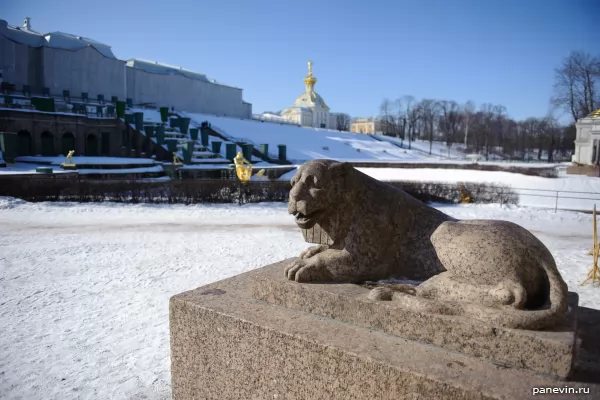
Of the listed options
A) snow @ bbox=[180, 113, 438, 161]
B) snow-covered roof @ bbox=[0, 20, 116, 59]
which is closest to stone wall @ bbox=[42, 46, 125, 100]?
snow-covered roof @ bbox=[0, 20, 116, 59]

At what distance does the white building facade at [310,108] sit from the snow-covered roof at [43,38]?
44735mm

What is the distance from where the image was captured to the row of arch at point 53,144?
1136 inches

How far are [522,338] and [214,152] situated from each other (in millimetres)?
34058

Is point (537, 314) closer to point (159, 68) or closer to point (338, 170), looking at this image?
point (338, 170)

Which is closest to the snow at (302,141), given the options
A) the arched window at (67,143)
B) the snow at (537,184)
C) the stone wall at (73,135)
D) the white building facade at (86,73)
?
the white building facade at (86,73)

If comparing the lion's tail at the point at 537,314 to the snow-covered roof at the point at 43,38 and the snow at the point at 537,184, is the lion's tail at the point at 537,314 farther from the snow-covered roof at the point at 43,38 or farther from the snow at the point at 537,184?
the snow-covered roof at the point at 43,38

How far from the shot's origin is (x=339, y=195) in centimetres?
355

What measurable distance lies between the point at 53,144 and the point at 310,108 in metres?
67.5

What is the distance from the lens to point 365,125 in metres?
115

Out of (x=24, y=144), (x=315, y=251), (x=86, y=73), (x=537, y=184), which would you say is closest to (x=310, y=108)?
(x=86, y=73)

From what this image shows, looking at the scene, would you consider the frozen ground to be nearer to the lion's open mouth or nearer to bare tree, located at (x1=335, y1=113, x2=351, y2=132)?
the lion's open mouth

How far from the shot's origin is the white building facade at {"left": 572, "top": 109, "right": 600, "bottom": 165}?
31031 mm

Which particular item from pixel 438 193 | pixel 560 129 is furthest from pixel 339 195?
pixel 560 129

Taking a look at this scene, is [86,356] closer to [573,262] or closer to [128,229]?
[128,229]
